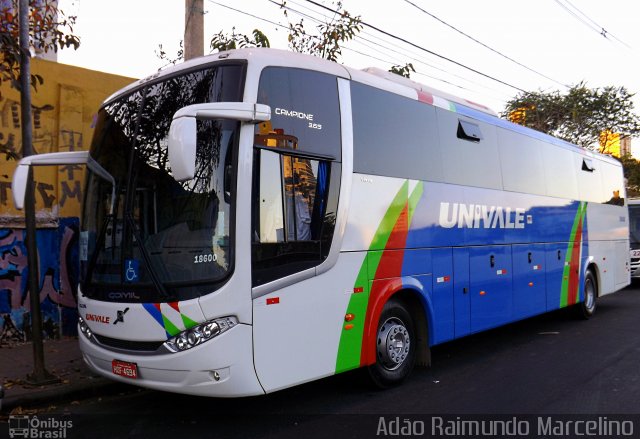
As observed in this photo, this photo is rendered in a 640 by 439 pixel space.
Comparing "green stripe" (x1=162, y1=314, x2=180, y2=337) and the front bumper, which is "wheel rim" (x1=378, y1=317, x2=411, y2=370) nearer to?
the front bumper

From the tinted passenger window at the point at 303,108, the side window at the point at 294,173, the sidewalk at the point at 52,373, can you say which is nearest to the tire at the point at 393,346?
the side window at the point at 294,173

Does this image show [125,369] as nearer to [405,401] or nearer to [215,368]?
[215,368]

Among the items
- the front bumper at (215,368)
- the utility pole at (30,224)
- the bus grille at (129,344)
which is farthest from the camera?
the utility pole at (30,224)

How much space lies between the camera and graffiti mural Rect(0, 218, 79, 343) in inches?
309

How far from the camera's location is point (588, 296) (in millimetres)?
10930

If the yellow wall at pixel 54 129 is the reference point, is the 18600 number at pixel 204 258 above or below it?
below

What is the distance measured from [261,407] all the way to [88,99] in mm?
6061

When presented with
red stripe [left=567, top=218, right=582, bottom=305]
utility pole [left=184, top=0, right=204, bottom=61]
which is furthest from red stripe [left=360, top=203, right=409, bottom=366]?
red stripe [left=567, top=218, right=582, bottom=305]

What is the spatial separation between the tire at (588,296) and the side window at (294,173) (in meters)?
7.57

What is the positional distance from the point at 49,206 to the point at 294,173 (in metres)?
5.23

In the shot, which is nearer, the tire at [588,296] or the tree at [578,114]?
the tire at [588,296]

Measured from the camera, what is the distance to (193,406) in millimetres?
5492

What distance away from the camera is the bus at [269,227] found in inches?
173

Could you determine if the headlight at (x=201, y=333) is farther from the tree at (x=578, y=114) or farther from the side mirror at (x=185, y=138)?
the tree at (x=578, y=114)
